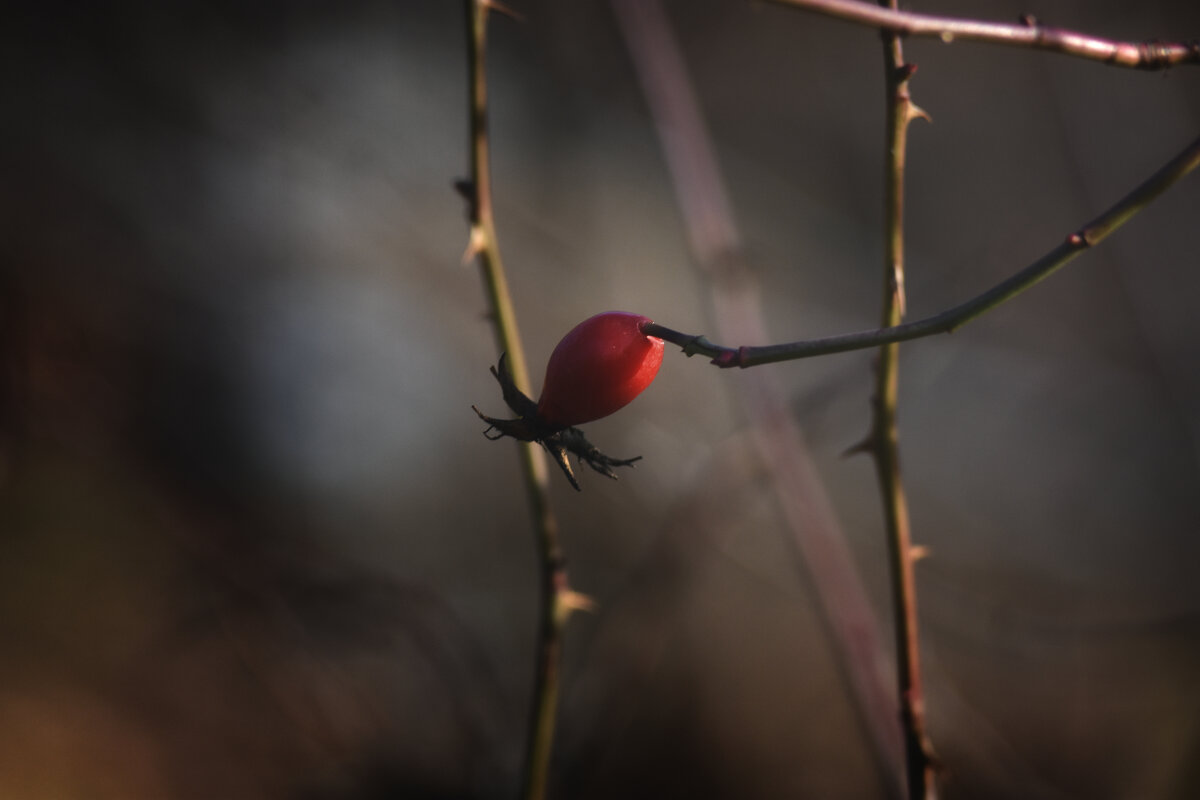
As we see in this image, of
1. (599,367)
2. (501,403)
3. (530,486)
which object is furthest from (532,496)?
(501,403)

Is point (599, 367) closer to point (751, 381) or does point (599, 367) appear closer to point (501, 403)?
point (751, 381)

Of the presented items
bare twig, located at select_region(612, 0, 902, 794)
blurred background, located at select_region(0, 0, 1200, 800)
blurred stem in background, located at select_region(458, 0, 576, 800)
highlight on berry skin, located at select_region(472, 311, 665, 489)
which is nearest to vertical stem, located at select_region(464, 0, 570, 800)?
blurred stem in background, located at select_region(458, 0, 576, 800)

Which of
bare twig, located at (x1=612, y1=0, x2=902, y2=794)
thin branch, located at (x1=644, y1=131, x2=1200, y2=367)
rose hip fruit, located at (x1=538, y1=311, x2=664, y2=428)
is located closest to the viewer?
thin branch, located at (x1=644, y1=131, x2=1200, y2=367)

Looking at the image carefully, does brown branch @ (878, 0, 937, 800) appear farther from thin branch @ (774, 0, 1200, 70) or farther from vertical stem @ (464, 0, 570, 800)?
A: vertical stem @ (464, 0, 570, 800)

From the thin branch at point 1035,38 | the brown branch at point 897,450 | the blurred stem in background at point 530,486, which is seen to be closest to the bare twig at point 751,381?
the brown branch at point 897,450

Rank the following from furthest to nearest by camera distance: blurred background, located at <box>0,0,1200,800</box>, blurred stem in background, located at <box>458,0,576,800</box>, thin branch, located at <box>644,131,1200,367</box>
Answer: blurred background, located at <box>0,0,1200,800</box> → blurred stem in background, located at <box>458,0,576,800</box> → thin branch, located at <box>644,131,1200,367</box>

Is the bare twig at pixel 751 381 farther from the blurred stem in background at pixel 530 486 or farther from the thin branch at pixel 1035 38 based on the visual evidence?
the thin branch at pixel 1035 38

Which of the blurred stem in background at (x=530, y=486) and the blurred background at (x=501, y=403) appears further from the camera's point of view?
the blurred background at (x=501, y=403)
